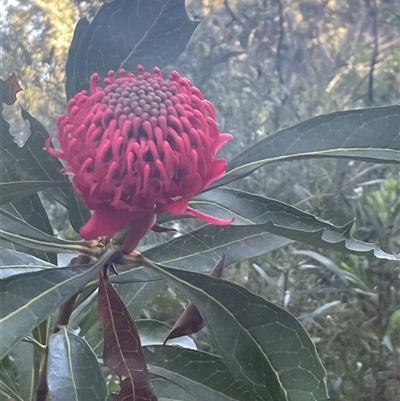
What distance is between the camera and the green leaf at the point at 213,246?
0.60 meters

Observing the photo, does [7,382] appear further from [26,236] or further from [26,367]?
[26,236]

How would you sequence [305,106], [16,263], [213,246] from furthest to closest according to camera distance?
[305,106]
[213,246]
[16,263]

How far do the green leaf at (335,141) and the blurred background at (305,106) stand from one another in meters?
0.32

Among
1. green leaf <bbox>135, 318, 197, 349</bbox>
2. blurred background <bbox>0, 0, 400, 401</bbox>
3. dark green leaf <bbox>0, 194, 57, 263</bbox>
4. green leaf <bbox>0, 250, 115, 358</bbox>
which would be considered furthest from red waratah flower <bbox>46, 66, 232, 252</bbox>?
blurred background <bbox>0, 0, 400, 401</bbox>

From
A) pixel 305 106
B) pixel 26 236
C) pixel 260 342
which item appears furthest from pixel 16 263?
pixel 305 106

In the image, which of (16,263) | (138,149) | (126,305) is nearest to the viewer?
(138,149)

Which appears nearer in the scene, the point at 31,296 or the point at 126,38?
the point at 31,296

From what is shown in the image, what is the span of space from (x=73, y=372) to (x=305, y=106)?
0.93 meters

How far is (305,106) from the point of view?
1.25 metres

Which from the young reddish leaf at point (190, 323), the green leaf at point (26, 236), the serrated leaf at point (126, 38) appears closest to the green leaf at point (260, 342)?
the young reddish leaf at point (190, 323)

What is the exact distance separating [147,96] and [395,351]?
0.52m

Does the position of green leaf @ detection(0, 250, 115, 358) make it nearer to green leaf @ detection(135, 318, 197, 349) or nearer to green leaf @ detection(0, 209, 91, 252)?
green leaf @ detection(0, 209, 91, 252)

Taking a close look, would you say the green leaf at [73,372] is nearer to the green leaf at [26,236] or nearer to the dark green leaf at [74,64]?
the green leaf at [26,236]

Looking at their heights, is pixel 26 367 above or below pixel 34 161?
below
